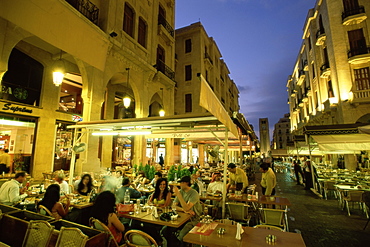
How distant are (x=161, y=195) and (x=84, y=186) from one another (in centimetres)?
279

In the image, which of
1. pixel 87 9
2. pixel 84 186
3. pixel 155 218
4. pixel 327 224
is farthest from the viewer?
pixel 87 9

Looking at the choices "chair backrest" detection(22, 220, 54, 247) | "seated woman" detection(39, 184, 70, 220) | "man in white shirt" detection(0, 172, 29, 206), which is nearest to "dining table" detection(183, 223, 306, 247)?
"chair backrest" detection(22, 220, 54, 247)

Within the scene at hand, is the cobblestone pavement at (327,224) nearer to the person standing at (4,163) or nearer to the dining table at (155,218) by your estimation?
the dining table at (155,218)

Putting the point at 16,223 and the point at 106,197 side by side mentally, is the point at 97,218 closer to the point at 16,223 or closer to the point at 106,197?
the point at 106,197

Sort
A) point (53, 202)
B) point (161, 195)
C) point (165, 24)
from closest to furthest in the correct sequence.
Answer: point (53, 202), point (161, 195), point (165, 24)

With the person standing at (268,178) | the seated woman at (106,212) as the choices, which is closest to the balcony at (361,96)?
the person standing at (268,178)

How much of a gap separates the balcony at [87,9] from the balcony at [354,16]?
22.6 m

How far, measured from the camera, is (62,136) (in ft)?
39.7

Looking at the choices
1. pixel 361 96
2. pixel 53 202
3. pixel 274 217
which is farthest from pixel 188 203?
pixel 361 96

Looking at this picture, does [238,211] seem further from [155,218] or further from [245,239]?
[155,218]

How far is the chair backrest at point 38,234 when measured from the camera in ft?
10.3

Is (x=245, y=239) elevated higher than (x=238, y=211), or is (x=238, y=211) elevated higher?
(x=245, y=239)

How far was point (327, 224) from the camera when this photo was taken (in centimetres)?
632

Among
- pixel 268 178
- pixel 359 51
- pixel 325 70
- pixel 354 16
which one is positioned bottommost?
pixel 268 178
